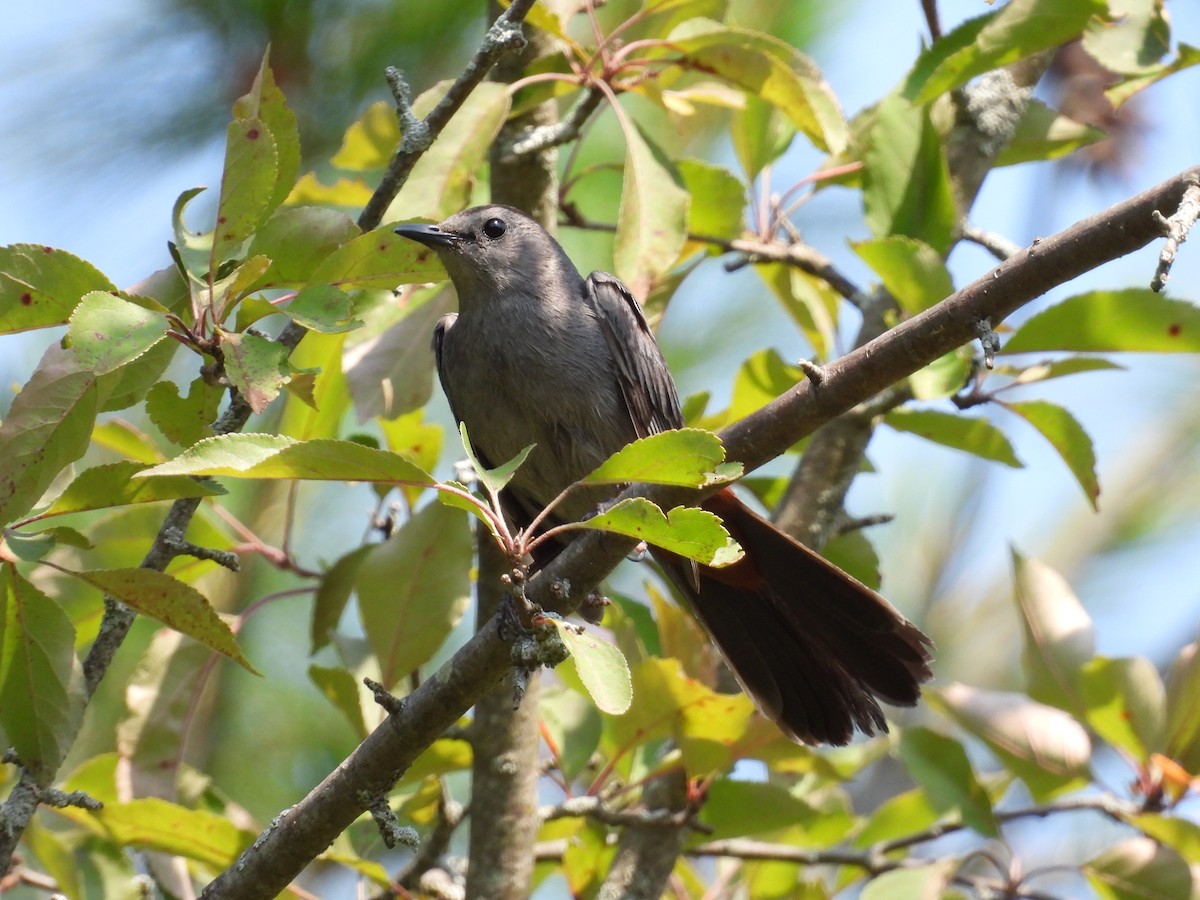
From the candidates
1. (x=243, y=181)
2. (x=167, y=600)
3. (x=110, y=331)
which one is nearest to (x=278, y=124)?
(x=243, y=181)

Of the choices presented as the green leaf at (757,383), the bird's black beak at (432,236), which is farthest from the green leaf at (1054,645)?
the bird's black beak at (432,236)

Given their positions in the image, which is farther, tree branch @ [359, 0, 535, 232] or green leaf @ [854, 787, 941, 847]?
green leaf @ [854, 787, 941, 847]

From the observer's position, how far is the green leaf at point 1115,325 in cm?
304

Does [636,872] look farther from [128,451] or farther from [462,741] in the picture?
[128,451]

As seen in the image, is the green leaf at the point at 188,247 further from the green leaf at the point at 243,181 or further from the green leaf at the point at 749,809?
the green leaf at the point at 749,809

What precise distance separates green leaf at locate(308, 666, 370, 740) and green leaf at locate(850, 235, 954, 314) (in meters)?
1.76

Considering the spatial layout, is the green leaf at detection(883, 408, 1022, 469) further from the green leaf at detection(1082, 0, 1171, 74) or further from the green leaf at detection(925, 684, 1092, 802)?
the green leaf at detection(1082, 0, 1171, 74)

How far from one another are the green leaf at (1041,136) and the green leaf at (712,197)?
3.29 feet

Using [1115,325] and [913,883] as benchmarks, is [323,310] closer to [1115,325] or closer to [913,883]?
[1115,325]

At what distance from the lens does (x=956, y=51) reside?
3502 millimetres

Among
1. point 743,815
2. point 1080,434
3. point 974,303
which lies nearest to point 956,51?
point 1080,434

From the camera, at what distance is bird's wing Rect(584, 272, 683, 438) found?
3.88 meters

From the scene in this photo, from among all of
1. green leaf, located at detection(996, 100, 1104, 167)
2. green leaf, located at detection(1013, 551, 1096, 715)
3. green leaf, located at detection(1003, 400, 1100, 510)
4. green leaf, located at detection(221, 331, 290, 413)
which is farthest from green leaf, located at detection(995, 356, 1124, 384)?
green leaf, located at detection(221, 331, 290, 413)

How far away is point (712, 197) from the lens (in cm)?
383
